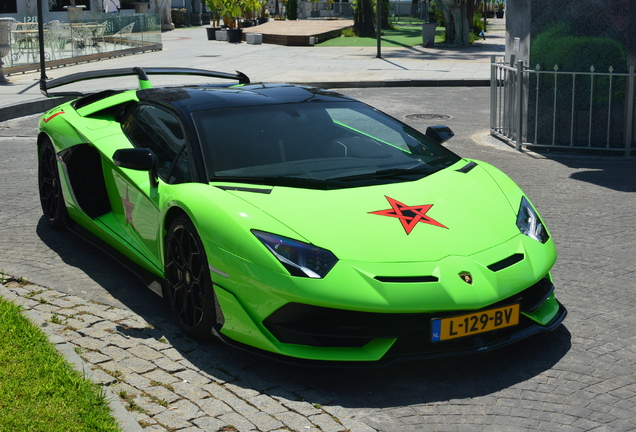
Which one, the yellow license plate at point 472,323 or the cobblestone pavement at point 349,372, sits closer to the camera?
the cobblestone pavement at point 349,372

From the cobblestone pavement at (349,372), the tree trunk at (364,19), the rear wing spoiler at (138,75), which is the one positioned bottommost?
the cobblestone pavement at (349,372)

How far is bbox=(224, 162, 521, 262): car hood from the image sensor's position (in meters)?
3.98

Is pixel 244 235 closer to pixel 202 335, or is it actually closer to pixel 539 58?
pixel 202 335

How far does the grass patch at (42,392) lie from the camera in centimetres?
346

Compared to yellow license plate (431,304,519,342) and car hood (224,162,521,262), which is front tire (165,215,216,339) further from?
yellow license plate (431,304,519,342)

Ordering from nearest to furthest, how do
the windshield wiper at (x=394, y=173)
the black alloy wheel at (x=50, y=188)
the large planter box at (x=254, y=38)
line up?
the windshield wiper at (x=394, y=173), the black alloy wheel at (x=50, y=188), the large planter box at (x=254, y=38)

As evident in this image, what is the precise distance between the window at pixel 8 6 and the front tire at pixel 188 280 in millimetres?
43746

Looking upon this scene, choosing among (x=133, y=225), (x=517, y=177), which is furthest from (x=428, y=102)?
(x=133, y=225)

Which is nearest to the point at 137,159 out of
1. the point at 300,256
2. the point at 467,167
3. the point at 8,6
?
the point at 300,256

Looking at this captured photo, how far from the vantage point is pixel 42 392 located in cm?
375

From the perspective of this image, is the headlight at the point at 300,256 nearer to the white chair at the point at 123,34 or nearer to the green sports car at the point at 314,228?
the green sports car at the point at 314,228

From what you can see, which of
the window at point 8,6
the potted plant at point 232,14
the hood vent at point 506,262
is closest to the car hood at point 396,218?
the hood vent at point 506,262

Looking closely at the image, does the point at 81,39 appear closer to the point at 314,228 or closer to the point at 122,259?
the point at 122,259

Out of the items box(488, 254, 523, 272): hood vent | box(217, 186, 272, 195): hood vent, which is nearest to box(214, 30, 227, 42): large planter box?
box(217, 186, 272, 195): hood vent
